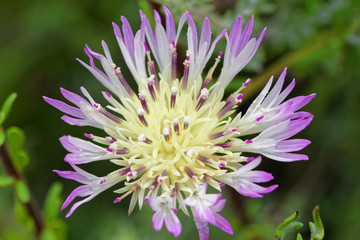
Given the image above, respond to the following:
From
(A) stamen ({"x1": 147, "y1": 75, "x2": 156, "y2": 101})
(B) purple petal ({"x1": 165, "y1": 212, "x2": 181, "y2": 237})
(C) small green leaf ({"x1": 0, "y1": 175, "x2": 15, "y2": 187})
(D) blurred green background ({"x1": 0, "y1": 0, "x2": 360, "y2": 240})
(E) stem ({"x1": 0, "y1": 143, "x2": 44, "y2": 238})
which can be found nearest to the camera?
(B) purple petal ({"x1": 165, "y1": 212, "x2": 181, "y2": 237})

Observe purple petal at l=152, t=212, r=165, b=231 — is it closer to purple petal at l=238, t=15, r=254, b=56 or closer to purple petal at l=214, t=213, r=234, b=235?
purple petal at l=214, t=213, r=234, b=235

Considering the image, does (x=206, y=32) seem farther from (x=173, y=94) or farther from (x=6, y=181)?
(x=6, y=181)

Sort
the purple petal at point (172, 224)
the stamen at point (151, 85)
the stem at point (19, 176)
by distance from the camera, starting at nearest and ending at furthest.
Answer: the purple petal at point (172, 224), the stamen at point (151, 85), the stem at point (19, 176)

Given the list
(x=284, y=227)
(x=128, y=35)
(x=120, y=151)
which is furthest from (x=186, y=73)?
(x=284, y=227)

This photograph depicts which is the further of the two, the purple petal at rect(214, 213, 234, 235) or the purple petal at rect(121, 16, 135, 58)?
the purple petal at rect(121, 16, 135, 58)

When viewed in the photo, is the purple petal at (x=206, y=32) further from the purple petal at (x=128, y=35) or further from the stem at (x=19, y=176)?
the stem at (x=19, y=176)

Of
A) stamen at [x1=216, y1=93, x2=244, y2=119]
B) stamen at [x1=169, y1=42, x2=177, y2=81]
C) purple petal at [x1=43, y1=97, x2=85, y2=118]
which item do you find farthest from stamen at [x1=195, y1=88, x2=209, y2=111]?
purple petal at [x1=43, y1=97, x2=85, y2=118]

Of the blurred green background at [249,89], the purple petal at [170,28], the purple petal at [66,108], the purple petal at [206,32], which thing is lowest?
the blurred green background at [249,89]

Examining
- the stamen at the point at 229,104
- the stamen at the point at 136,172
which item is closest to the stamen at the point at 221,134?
the stamen at the point at 229,104
